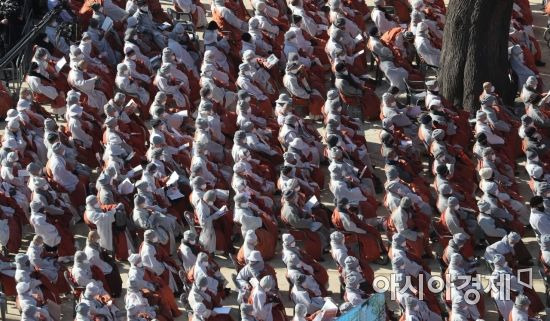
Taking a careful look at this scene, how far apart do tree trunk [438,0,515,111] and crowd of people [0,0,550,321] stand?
1.85 feet

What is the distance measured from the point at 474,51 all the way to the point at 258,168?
5071 mm

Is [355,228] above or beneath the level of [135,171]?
beneath

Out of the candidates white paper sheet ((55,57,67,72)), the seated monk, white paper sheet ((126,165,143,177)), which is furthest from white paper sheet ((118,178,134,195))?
white paper sheet ((55,57,67,72))

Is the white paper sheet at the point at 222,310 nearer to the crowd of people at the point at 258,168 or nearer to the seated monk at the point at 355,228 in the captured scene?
the crowd of people at the point at 258,168

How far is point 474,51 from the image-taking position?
3778cm

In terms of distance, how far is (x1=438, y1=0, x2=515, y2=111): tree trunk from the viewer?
3744cm

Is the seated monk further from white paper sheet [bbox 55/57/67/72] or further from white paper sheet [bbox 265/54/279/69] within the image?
white paper sheet [bbox 55/57/67/72]

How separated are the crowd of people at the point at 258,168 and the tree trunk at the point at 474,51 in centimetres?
56

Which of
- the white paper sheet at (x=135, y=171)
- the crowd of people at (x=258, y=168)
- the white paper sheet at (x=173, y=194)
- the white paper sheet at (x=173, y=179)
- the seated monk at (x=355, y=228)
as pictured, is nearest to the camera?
the crowd of people at (x=258, y=168)

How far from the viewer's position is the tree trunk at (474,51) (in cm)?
3744

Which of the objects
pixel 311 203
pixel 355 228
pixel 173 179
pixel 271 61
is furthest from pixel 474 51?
pixel 173 179

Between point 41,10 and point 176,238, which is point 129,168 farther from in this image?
point 41,10

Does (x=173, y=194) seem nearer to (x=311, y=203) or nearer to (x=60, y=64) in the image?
(x=311, y=203)

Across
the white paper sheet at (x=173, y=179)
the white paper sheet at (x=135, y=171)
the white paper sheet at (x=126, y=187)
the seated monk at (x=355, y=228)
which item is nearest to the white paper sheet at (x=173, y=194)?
the white paper sheet at (x=173, y=179)
